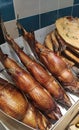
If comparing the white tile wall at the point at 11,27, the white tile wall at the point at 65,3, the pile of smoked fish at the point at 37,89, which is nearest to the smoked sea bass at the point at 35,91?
the pile of smoked fish at the point at 37,89

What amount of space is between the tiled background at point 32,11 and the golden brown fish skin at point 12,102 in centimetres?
30

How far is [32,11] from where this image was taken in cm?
70

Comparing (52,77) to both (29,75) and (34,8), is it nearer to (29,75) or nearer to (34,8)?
(29,75)

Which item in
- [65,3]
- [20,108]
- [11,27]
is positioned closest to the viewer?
[20,108]

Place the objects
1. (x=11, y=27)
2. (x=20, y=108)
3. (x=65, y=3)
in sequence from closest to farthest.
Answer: (x=20, y=108)
(x=11, y=27)
(x=65, y=3)

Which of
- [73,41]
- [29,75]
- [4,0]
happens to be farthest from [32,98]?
[4,0]

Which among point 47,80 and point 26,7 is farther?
point 26,7

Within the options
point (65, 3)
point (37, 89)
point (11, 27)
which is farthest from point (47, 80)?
point (65, 3)

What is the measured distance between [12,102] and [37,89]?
7 centimetres

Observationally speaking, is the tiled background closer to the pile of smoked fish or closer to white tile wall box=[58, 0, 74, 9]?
white tile wall box=[58, 0, 74, 9]

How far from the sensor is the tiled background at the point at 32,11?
2.06 ft

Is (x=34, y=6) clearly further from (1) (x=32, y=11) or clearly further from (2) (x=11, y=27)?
(2) (x=11, y=27)

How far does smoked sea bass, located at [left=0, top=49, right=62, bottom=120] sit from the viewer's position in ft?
1.43

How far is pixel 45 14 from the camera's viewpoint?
2.54 feet
